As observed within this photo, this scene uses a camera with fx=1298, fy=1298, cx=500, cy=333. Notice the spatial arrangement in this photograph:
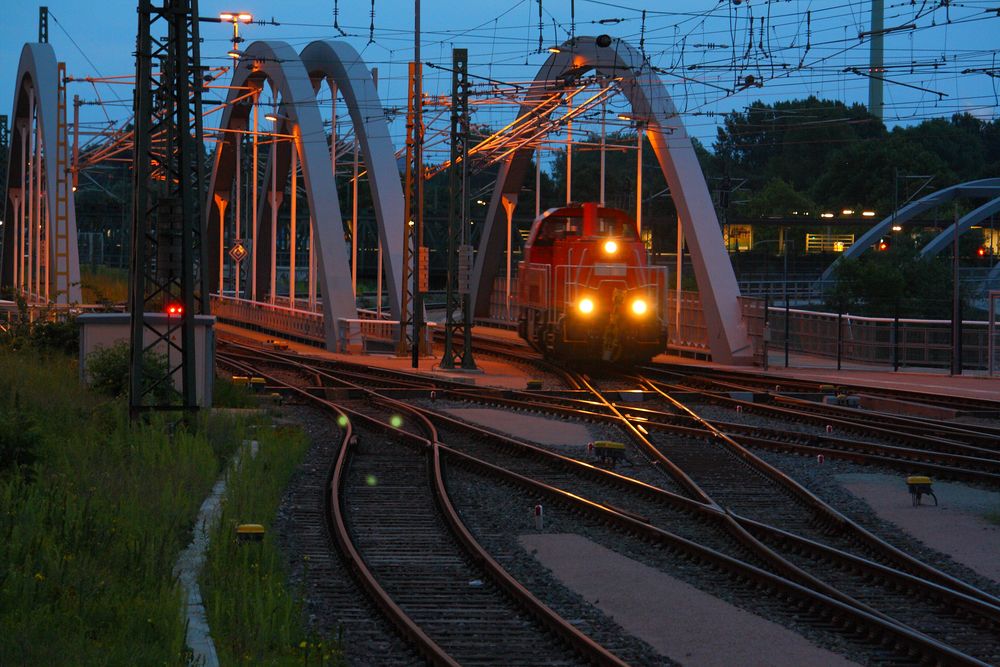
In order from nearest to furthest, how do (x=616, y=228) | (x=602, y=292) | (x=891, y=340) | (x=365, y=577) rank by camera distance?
(x=365, y=577) < (x=602, y=292) < (x=616, y=228) < (x=891, y=340)

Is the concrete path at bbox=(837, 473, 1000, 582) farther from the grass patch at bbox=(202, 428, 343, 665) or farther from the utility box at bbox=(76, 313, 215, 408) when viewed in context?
the utility box at bbox=(76, 313, 215, 408)

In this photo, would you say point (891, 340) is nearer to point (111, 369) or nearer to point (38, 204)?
point (111, 369)

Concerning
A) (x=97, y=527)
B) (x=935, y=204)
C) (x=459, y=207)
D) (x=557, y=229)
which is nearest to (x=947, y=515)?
(x=97, y=527)

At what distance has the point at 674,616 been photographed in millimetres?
9492

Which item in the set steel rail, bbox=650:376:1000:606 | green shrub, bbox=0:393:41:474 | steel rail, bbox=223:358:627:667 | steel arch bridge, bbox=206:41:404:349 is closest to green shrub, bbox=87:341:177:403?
steel rail, bbox=223:358:627:667

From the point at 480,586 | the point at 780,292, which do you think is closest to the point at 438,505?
the point at 480,586

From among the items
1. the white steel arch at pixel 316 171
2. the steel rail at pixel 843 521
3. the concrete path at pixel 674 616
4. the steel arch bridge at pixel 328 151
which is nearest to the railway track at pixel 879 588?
the steel rail at pixel 843 521

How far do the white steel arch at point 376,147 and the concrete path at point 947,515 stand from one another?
2274 centimetres

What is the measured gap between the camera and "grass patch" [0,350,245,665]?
771 cm

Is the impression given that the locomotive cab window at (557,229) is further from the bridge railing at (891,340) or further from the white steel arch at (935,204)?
the white steel arch at (935,204)

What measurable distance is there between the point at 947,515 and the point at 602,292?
56.5 feet

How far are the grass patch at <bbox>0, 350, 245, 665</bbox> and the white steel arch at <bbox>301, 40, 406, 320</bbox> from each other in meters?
19.0

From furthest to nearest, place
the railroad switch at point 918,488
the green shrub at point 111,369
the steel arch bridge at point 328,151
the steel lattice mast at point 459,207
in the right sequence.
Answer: the steel arch bridge at point 328,151
the steel lattice mast at point 459,207
the green shrub at point 111,369
the railroad switch at point 918,488

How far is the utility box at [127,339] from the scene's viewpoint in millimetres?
21547
